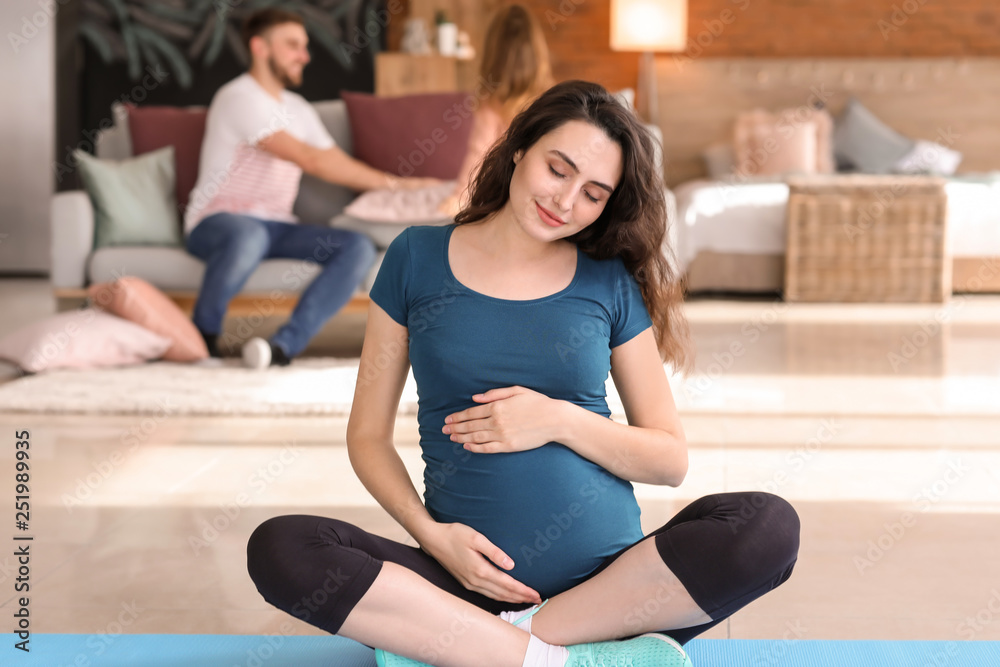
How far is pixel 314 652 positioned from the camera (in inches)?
56.2

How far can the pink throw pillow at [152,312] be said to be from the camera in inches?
134

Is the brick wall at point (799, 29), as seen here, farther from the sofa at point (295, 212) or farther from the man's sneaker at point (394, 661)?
the man's sneaker at point (394, 661)

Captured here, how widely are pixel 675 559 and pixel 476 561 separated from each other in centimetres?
23

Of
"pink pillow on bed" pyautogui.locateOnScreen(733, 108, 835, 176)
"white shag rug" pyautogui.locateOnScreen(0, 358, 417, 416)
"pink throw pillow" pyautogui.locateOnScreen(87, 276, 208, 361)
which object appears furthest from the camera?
"pink pillow on bed" pyautogui.locateOnScreen(733, 108, 835, 176)

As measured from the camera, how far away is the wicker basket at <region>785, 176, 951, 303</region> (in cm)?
500

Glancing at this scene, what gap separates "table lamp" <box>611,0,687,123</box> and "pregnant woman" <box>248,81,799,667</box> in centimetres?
473

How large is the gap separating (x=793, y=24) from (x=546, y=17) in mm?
1483

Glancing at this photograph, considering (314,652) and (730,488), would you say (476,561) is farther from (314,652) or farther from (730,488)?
(730,488)

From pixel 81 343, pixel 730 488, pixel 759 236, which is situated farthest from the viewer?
pixel 759 236

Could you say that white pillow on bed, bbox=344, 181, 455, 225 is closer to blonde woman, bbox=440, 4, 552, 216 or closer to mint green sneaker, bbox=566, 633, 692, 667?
blonde woman, bbox=440, 4, 552, 216

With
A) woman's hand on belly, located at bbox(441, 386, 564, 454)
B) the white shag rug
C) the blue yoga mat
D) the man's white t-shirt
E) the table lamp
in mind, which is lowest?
the blue yoga mat

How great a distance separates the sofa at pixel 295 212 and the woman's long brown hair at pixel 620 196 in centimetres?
209

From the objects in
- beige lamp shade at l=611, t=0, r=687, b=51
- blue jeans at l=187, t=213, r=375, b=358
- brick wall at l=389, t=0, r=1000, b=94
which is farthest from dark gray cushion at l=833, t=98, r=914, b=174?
blue jeans at l=187, t=213, r=375, b=358

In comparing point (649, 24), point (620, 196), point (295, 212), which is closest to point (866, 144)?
point (649, 24)
